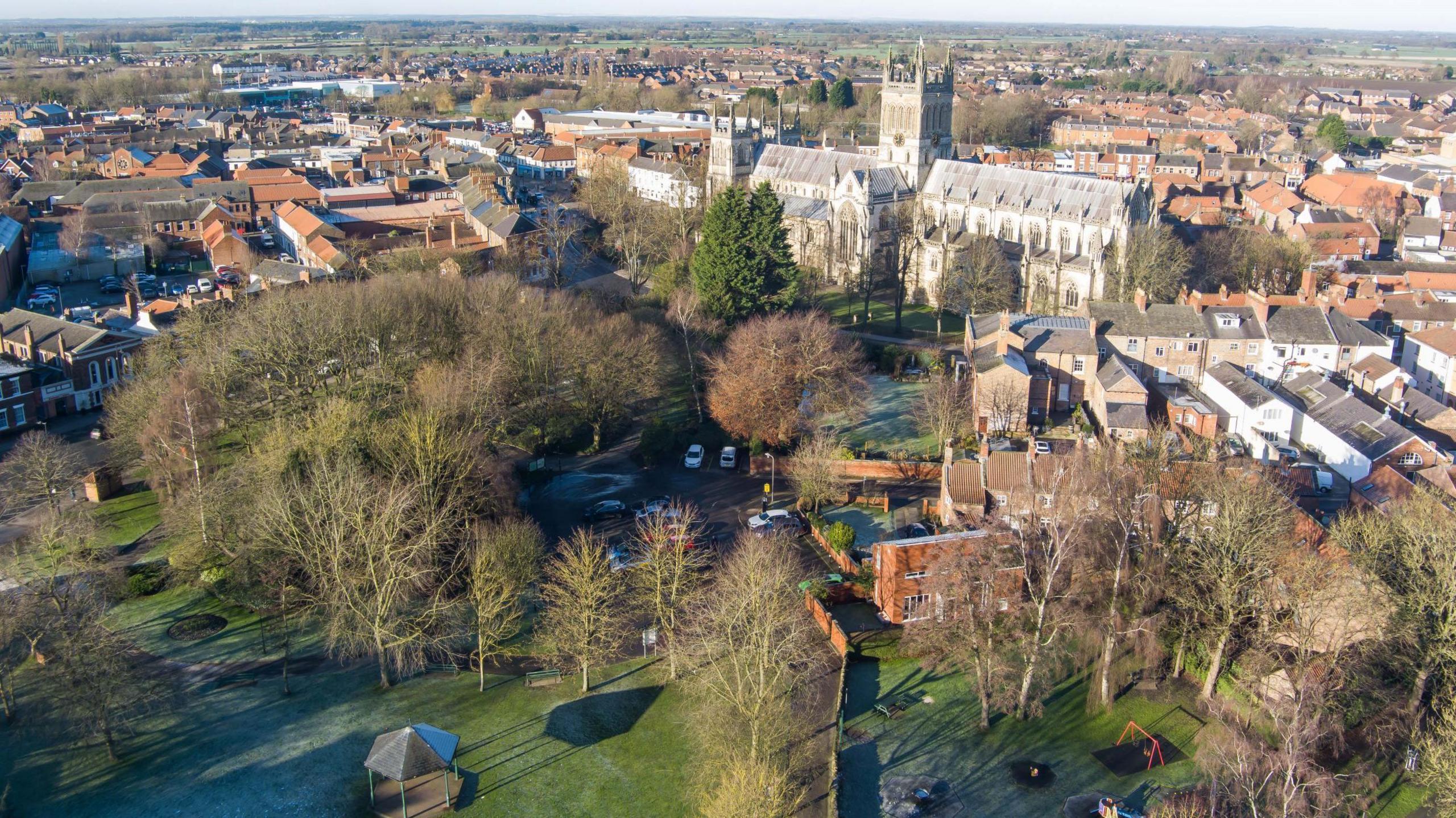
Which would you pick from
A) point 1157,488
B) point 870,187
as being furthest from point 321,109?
point 1157,488

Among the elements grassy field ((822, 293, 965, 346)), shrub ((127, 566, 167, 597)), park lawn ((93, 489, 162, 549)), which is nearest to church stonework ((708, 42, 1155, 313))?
grassy field ((822, 293, 965, 346))

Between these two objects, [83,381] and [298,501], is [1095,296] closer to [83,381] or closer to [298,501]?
[298,501]

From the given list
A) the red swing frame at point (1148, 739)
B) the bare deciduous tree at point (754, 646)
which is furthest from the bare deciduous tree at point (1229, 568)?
the bare deciduous tree at point (754, 646)

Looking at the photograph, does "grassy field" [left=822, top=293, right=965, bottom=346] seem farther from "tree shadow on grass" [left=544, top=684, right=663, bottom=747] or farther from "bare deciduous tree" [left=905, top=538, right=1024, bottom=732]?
"tree shadow on grass" [left=544, top=684, right=663, bottom=747]

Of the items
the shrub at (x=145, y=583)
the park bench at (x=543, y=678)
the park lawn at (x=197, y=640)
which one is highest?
the shrub at (x=145, y=583)

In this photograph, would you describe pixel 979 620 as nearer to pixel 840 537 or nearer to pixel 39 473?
pixel 840 537

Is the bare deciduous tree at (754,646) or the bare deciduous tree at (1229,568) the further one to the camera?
the bare deciduous tree at (1229,568)

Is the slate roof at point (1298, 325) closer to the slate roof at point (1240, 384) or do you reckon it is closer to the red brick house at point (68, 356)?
the slate roof at point (1240, 384)
